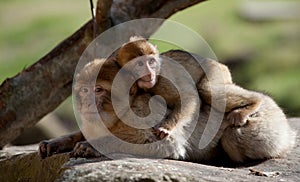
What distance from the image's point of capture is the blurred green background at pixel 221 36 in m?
18.1

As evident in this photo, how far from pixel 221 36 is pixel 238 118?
45.5 ft

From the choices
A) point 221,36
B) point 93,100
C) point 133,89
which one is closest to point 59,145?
point 93,100

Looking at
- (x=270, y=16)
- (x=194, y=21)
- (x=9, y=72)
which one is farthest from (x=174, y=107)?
Result: (x=270, y=16)

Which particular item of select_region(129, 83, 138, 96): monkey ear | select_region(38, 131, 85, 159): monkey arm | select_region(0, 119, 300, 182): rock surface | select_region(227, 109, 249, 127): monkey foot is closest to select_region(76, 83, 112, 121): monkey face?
select_region(129, 83, 138, 96): monkey ear

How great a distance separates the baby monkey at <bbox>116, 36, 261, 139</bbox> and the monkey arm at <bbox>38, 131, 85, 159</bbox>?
86cm

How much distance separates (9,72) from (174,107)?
1207 centimetres

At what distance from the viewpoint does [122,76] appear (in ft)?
19.0

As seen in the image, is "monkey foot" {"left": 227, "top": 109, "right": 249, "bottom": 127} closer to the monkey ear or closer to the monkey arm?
the monkey ear

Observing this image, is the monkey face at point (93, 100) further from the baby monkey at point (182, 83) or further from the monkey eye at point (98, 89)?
the baby monkey at point (182, 83)

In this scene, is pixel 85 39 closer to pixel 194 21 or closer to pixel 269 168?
pixel 269 168

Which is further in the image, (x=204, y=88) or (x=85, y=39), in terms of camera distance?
(x=85, y=39)

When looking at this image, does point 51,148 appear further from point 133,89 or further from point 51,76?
point 51,76

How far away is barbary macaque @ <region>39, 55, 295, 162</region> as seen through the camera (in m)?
5.84

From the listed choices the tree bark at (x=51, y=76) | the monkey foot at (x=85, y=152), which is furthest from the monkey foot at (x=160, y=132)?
the tree bark at (x=51, y=76)
